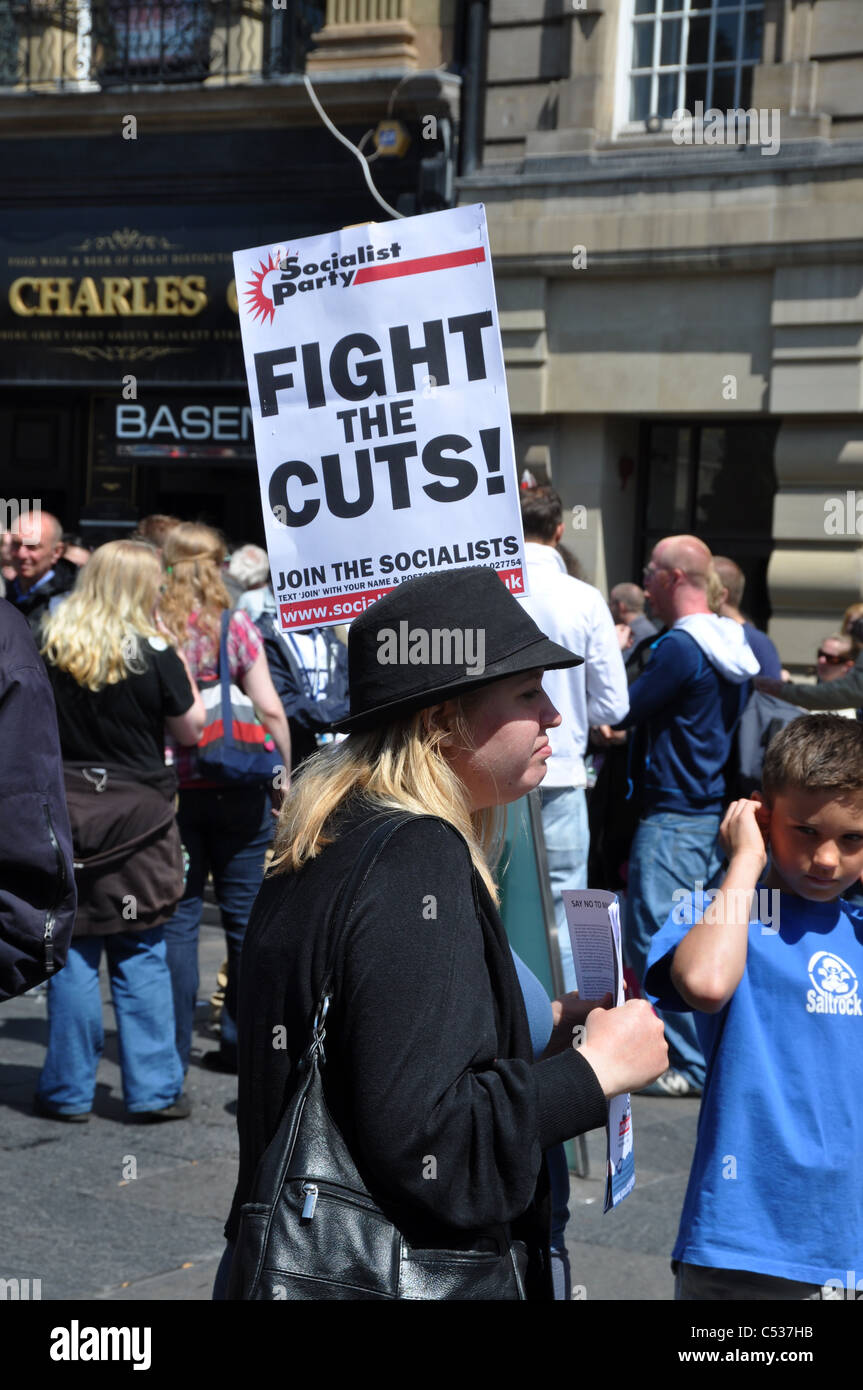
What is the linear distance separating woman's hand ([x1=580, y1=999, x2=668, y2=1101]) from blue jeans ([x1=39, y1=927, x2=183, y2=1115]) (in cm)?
359

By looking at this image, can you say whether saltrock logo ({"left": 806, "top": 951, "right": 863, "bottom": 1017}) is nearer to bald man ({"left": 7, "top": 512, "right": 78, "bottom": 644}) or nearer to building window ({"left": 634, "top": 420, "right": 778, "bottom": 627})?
bald man ({"left": 7, "top": 512, "right": 78, "bottom": 644})

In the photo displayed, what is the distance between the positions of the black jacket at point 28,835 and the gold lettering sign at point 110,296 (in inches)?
476

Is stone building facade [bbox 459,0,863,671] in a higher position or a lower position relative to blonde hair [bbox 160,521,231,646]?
higher

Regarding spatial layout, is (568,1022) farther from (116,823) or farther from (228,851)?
(228,851)

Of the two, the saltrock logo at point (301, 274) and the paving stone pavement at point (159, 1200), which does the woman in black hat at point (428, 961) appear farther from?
the saltrock logo at point (301, 274)

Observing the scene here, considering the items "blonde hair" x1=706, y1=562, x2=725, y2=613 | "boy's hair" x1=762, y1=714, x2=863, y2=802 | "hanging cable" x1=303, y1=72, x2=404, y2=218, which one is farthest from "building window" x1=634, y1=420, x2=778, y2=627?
"boy's hair" x1=762, y1=714, x2=863, y2=802

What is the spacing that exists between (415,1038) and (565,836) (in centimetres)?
445

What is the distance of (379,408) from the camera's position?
13.3 ft

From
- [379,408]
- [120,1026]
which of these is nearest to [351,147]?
[120,1026]

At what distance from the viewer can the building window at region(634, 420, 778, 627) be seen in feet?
41.5

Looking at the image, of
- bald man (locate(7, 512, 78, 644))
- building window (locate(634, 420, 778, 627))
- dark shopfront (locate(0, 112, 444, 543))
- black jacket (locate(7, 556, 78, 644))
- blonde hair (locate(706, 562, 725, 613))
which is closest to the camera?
blonde hair (locate(706, 562, 725, 613))
